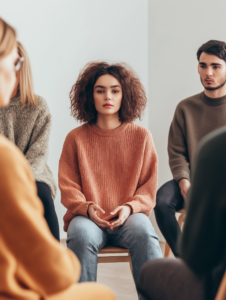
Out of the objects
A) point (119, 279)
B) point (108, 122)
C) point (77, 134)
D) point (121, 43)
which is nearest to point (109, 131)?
point (108, 122)

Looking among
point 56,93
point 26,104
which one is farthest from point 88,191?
point 56,93

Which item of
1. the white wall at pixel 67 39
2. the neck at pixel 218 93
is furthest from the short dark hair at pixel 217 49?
the white wall at pixel 67 39

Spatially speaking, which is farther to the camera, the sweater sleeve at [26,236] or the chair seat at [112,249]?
the chair seat at [112,249]

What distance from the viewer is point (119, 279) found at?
218 cm

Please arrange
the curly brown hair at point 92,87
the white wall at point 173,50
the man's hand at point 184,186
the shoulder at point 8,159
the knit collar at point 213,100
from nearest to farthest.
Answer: the shoulder at point 8,159, the curly brown hair at point 92,87, the man's hand at point 184,186, the knit collar at point 213,100, the white wall at point 173,50

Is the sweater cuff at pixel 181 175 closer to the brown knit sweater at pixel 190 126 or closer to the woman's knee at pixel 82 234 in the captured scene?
the brown knit sweater at pixel 190 126

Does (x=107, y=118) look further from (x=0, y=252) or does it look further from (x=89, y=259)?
(x=0, y=252)

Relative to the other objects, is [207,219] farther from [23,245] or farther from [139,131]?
[139,131]

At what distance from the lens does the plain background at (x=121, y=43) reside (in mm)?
2686

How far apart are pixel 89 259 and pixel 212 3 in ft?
6.63

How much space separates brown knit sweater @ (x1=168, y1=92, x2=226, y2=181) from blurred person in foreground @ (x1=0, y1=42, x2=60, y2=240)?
28.0 inches

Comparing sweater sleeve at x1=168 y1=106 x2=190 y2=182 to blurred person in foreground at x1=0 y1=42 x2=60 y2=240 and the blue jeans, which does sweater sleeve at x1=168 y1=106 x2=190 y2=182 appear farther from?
blurred person in foreground at x1=0 y1=42 x2=60 y2=240

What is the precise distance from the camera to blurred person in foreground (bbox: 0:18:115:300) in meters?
0.63

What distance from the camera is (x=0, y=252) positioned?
647mm
